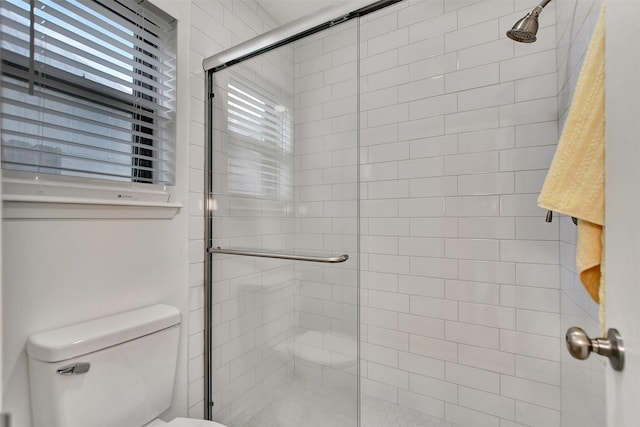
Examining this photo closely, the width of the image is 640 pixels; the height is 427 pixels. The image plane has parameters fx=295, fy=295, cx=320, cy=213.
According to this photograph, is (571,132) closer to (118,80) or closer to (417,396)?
(118,80)

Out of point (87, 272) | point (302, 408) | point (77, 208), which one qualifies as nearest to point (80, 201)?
point (77, 208)

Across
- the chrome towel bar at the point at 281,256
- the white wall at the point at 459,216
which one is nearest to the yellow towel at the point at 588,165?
the chrome towel bar at the point at 281,256

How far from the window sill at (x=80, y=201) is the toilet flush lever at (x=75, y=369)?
47 centimetres

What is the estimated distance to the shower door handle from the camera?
458mm

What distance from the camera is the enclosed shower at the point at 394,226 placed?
1186mm

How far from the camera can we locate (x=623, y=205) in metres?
0.45

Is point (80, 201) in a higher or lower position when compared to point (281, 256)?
higher

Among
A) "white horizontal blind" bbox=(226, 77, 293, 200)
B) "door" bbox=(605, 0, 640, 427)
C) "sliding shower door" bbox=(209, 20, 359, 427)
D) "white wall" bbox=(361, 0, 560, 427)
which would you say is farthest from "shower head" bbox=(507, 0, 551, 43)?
"white horizontal blind" bbox=(226, 77, 293, 200)

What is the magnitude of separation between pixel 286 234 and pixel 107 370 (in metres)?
0.76

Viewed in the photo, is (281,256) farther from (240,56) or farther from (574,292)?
(574,292)

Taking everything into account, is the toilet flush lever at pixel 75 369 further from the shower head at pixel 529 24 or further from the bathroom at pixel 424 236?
the shower head at pixel 529 24

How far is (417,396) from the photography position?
68.5 inches

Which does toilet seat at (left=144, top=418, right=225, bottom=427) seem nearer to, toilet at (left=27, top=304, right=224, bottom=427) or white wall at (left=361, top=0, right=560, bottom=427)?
toilet at (left=27, top=304, right=224, bottom=427)

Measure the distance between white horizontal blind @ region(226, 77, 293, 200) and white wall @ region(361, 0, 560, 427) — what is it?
0.79 meters
